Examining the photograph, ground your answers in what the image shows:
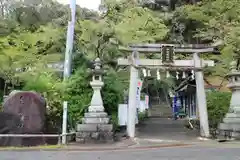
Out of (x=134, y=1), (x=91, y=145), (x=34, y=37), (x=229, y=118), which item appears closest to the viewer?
(x=91, y=145)

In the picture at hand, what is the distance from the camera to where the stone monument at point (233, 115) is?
16.0 meters

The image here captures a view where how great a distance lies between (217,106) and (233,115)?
3.96 metres

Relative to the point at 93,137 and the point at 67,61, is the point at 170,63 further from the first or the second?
the point at 93,137

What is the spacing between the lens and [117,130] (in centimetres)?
1745

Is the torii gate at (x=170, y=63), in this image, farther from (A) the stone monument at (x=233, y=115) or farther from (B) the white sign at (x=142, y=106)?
(B) the white sign at (x=142, y=106)

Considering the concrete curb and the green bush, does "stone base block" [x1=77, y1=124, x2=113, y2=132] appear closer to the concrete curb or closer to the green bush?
the concrete curb

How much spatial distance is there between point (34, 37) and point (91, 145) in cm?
796

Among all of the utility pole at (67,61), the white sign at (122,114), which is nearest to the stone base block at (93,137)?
the utility pole at (67,61)

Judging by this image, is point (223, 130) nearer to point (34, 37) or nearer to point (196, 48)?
point (196, 48)

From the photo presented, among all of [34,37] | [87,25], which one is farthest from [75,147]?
[34,37]

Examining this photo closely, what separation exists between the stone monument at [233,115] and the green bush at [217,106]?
294 cm

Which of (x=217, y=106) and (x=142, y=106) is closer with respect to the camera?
(x=217, y=106)

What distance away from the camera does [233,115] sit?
16406 millimetres

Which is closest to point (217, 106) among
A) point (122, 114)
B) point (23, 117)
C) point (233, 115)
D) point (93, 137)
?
point (233, 115)
